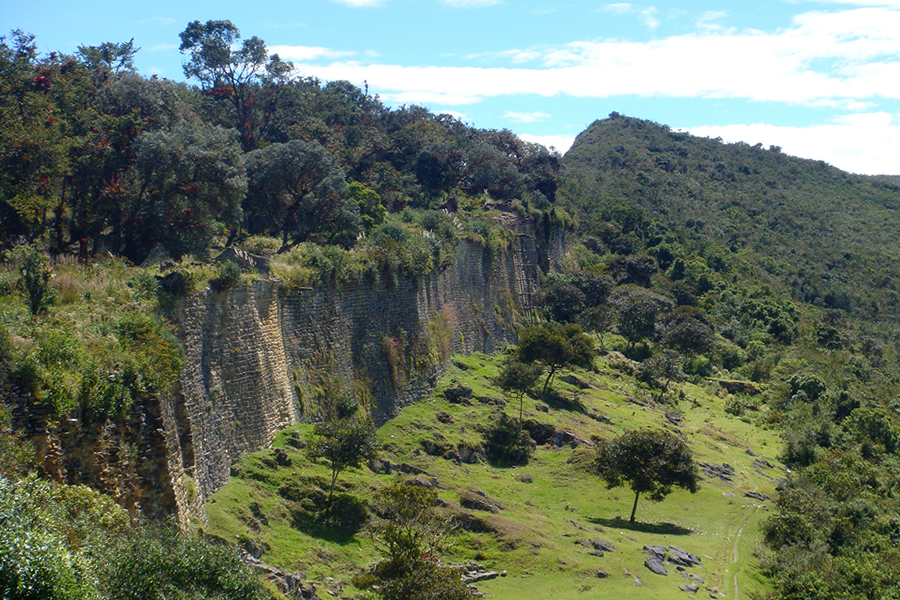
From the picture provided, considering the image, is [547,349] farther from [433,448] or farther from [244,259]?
[244,259]

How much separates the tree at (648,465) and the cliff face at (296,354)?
8.82m

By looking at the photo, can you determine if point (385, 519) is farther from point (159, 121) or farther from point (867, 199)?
point (867, 199)

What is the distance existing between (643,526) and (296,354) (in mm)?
13796

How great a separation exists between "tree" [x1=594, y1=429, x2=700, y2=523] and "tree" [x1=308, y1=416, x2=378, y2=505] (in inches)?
424

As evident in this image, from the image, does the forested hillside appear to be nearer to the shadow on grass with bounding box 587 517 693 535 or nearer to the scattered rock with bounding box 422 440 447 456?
the shadow on grass with bounding box 587 517 693 535

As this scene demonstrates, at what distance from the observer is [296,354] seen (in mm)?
25531

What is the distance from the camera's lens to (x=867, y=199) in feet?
440

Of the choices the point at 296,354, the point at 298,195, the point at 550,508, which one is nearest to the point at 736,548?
the point at 550,508

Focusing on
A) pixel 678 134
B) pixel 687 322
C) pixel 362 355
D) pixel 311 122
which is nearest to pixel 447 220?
pixel 311 122

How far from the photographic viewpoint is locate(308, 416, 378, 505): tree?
70.9ft

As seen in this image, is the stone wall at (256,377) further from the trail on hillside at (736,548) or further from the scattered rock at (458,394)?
the trail on hillside at (736,548)

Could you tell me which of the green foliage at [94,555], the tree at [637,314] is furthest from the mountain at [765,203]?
the green foliage at [94,555]

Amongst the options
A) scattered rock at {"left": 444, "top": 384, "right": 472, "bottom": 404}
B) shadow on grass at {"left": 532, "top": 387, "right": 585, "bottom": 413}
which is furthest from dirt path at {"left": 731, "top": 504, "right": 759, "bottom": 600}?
scattered rock at {"left": 444, "top": 384, "right": 472, "bottom": 404}

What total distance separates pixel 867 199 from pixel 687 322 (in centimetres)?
9502
